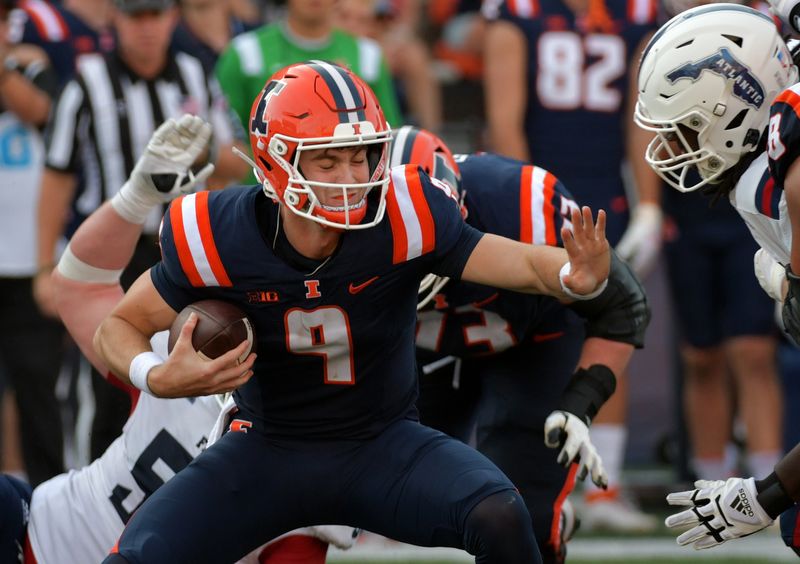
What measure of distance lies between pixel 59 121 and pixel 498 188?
2.14 meters

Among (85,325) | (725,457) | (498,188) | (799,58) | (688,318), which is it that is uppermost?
(799,58)

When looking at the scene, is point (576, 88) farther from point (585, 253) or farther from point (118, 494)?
point (118, 494)

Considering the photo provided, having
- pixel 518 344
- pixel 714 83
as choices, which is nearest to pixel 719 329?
pixel 518 344

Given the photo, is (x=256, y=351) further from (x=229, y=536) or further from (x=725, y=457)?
(x=725, y=457)

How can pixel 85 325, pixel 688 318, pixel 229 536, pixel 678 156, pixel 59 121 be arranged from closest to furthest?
pixel 229 536, pixel 678 156, pixel 85 325, pixel 59 121, pixel 688 318

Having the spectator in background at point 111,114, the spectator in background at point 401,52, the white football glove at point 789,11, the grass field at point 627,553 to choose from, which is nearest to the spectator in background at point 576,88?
the grass field at point 627,553

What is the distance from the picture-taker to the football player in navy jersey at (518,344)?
160 inches

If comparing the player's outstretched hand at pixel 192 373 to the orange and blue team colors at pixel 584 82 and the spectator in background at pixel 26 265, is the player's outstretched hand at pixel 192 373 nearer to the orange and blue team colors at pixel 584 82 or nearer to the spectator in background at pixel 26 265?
the spectator in background at pixel 26 265

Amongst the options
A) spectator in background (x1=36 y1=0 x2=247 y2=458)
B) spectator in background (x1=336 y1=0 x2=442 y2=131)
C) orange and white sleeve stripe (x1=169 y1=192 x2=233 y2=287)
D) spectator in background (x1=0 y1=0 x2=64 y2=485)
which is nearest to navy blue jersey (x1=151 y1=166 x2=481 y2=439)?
orange and white sleeve stripe (x1=169 y1=192 x2=233 y2=287)

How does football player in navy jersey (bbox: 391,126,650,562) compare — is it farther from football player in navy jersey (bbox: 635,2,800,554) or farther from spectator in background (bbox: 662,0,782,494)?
spectator in background (bbox: 662,0,782,494)

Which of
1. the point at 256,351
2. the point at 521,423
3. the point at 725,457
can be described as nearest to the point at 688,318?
the point at 725,457

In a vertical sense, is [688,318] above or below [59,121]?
below

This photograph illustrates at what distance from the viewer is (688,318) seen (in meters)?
6.31

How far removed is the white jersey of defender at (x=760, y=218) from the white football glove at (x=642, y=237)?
1.76 meters
